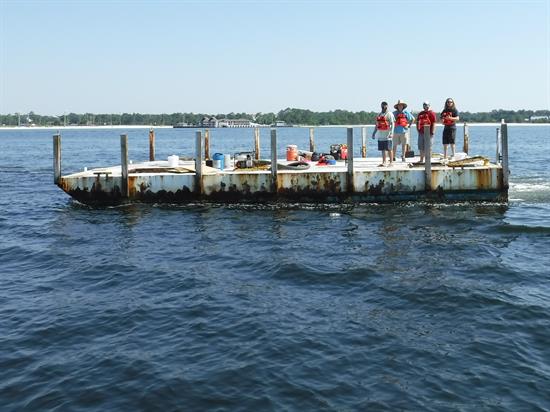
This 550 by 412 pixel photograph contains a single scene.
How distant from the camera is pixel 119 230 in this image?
54.7 feet

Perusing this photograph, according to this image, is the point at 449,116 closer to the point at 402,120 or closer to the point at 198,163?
the point at 402,120

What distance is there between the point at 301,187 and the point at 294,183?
0.84 feet

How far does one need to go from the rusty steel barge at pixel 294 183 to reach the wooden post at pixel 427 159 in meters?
0.03

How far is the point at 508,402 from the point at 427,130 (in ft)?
41.7

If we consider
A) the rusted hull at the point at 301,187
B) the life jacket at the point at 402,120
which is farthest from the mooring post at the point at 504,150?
the life jacket at the point at 402,120

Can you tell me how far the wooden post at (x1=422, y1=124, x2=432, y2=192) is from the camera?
18.4m

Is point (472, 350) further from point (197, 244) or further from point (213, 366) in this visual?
point (197, 244)

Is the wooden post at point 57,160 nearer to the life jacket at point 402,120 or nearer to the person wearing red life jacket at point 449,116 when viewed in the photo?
the life jacket at point 402,120

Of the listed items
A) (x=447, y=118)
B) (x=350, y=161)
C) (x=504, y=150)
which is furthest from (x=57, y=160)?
(x=504, y=150)

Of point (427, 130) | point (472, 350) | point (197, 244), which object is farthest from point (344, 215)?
point (472, 350)

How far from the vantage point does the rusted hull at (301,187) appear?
62.5ft

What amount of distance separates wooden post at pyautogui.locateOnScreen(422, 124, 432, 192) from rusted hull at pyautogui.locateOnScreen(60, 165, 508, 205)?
0.06m

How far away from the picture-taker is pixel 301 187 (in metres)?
19.5

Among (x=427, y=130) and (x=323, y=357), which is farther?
(x=427, y=130)
